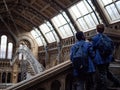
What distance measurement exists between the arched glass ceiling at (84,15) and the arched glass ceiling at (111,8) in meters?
1.06

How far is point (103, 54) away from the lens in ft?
14.8

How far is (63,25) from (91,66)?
67.7ft

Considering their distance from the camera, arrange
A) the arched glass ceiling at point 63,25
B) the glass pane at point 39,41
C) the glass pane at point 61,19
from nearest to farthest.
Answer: the arched glass ceiling at point 63,25 < the glass pane at point 61,19 < the glass pane at point 39,41

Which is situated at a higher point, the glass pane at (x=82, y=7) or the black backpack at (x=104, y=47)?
the glass pane at (x=82, y=7)

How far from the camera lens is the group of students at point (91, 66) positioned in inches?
→ 167

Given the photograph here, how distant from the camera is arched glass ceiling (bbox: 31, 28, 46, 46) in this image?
32031 millimetres

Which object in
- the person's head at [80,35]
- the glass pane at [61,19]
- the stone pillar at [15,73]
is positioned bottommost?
the stone pillar at [15,73]

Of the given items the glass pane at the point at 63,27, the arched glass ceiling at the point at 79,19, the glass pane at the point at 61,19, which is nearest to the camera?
the arched glass ceiling at the point at 79,19

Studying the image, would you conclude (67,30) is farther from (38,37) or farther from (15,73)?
(15,73)

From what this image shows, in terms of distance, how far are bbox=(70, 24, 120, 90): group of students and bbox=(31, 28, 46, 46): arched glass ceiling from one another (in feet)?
89.5

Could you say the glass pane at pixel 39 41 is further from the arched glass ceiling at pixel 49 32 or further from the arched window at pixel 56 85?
the arched window at pixel 56 85

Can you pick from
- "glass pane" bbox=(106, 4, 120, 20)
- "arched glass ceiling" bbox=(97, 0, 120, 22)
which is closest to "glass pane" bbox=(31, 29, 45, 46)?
"arched glass ceiling" bbox=(97, 0, 120, 22)

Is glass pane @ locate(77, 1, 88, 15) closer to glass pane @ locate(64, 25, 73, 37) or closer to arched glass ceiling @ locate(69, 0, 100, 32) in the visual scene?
arched glass ceiling @ locate(69, 0, 100, 32)

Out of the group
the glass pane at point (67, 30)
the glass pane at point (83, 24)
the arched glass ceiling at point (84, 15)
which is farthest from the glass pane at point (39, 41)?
the glass pane at point (83, 24)
